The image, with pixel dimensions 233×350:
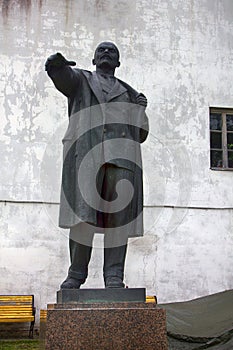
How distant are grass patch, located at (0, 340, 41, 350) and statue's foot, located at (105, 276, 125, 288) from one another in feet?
11.5

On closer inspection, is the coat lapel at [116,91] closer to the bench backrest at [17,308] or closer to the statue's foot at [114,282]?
the statue's foot at [114,282]

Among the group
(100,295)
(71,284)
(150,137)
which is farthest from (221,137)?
(100,295)

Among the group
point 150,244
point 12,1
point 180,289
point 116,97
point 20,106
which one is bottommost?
point 180,289

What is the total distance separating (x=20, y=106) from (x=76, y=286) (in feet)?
22.8

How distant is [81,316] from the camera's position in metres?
3.51

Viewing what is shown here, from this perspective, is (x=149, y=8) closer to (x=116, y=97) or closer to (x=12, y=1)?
(x=12, y=1)

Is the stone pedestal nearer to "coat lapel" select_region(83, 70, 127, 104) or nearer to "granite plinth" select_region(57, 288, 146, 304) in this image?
"granite plinth" select_region(57, 288, 146, 304)

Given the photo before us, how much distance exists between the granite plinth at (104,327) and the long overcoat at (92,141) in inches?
27.3

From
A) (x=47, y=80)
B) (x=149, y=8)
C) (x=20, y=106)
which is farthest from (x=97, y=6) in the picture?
(x=20, y=106)

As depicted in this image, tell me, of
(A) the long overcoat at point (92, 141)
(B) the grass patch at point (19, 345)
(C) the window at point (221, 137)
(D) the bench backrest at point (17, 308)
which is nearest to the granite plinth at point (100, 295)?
(A) the long overcoat at point (92, 141)

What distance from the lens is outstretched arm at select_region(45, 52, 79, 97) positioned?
13.1 feet

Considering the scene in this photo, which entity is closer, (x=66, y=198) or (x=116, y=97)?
(x=66, y=198)

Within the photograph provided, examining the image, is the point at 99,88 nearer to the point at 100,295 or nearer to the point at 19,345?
the point at 100,295

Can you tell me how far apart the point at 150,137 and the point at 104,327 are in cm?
745
